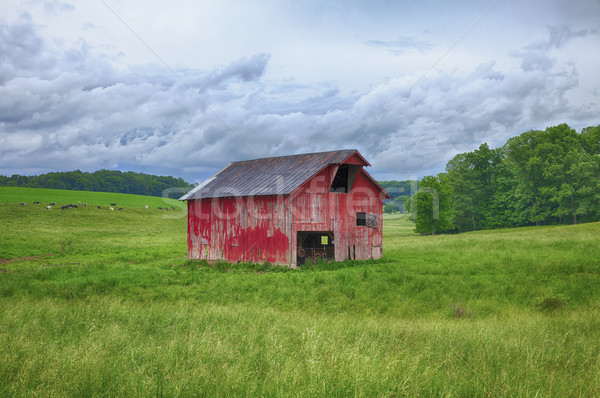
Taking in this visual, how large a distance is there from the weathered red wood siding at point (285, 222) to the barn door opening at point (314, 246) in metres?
1.62

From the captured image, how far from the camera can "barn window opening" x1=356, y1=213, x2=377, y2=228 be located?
25.5m

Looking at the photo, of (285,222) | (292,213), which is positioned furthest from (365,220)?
(285,222)

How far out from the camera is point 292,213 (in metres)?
22.8

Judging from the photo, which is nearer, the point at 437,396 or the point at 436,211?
the point at 437,396

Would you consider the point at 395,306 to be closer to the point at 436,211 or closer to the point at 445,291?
the point at 445,291

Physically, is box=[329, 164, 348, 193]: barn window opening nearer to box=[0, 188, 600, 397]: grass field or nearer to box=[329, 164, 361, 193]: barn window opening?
box=[329, 164, 361, 193]: barn window opening

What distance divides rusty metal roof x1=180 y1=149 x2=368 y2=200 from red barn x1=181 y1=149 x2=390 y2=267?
0.26 ft

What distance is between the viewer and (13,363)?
16.5 feet

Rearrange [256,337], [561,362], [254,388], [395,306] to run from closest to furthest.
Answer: [254,388] < [561,362] < [256,337] < [395,306]

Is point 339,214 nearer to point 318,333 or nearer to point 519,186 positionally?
point 318,333

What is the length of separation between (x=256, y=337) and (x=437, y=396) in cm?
337

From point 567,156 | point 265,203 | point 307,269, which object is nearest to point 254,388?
point 307,269

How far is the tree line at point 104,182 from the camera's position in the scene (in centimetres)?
11925

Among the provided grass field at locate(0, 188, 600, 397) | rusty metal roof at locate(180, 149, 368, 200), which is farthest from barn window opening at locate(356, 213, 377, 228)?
grass field at locate(0, 188, 600, 397)
